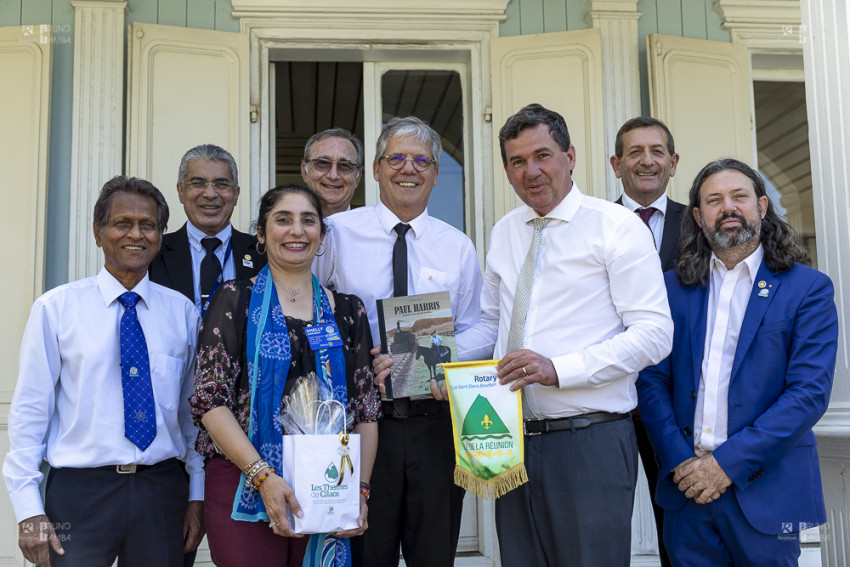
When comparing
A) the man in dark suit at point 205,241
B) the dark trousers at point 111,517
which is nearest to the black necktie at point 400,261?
the man in dark suit at point 205,241

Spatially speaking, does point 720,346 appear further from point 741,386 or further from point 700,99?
point 700,99

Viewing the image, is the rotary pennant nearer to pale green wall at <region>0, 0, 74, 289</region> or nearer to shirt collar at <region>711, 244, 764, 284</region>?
shirt collar at <region>711, 244, 764, 284</region>

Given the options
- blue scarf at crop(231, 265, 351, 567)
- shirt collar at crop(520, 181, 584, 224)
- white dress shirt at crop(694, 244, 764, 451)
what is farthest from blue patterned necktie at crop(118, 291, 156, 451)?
white dress shirt at crop(694, 244, 764, 451)

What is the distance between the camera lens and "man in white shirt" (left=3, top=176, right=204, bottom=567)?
277 centimetres

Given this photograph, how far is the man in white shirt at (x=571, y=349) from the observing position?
8.96 feet

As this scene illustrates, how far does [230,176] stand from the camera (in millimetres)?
3996

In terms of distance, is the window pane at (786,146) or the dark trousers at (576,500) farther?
the window pane at (786,146)

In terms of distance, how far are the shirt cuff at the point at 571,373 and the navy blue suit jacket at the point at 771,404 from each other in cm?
45

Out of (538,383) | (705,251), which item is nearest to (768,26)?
(705,251)

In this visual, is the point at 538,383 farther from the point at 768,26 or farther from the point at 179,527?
the point at 768,26

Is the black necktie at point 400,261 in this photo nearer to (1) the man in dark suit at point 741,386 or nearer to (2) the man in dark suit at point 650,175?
(1) the man in dark suit at point 741,386

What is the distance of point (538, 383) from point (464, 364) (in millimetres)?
253

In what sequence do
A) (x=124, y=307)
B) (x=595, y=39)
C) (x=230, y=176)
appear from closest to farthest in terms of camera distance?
1. (x=124, y=307)
2. (x=230, y=176)
3. (x=595, y=39)

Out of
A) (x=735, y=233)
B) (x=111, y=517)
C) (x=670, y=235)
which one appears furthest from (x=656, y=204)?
(x=111, y=517)
